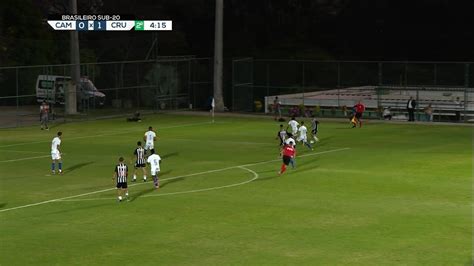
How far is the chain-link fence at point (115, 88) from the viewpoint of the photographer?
71.7 meters

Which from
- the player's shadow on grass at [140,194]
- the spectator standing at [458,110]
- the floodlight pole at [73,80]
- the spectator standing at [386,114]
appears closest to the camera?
the player's shadow on grass at [140,194]

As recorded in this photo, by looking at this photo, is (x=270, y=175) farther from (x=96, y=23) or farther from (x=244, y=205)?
(x=96, y=23)

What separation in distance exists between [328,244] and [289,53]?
77.5 metres

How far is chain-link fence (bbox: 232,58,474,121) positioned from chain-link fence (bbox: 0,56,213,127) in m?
4.60

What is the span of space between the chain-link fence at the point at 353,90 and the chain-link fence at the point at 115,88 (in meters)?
4.60

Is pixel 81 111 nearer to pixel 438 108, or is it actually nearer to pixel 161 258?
pixel 438 108

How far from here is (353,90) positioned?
7750 centimetres

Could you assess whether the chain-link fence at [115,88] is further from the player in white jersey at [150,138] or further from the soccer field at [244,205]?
the player in white jersey at [150,138]

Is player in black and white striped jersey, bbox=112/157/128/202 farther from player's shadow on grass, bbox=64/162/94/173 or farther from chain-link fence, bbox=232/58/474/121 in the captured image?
chain-link fence, bbox=232/58/474/121

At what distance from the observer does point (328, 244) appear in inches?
960

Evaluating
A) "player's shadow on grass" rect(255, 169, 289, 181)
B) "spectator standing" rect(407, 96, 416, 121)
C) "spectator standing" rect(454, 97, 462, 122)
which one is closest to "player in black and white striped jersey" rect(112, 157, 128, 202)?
"player's shadow on grass" rect(255, 169, 289, 181)

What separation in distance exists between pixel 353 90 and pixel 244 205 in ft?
158

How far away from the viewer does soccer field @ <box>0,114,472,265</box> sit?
23.6 metres

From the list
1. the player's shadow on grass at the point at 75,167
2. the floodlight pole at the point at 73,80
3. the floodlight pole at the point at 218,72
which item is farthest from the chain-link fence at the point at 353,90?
the player's shadow on grass at the point at 75,167
